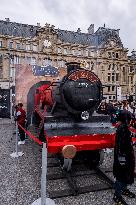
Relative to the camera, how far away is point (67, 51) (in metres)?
45.5

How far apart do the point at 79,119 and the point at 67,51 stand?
132ft

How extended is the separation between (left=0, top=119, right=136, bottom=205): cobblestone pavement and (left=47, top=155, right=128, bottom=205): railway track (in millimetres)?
165

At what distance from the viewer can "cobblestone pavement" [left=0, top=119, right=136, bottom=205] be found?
515 cm

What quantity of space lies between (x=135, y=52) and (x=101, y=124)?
51.6 m

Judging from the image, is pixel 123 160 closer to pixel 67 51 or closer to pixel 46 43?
pixel 46 43

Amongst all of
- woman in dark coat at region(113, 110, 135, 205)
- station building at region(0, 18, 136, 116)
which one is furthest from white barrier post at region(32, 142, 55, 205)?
station building at region(0, 18, 136, 116)

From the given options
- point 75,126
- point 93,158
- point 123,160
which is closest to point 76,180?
point 93,158

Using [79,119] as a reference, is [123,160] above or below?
below

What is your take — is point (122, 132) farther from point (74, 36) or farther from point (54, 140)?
point (74, 36)

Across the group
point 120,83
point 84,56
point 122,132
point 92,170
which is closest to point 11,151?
point 92,170

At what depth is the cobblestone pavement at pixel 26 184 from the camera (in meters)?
5.15

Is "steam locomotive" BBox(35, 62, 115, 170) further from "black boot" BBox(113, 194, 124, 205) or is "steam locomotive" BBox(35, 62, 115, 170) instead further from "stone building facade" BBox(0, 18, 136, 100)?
"stone building facade" BBox(0, 18, 136, 100)

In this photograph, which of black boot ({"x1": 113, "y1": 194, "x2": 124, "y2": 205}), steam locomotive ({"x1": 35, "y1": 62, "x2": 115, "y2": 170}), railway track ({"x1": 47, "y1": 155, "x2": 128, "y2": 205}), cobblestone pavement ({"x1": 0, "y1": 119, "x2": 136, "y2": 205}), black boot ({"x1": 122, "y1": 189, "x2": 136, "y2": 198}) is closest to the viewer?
black boot ({"x1": 113, "y1": 194, "x2": 124, "y2": 205})

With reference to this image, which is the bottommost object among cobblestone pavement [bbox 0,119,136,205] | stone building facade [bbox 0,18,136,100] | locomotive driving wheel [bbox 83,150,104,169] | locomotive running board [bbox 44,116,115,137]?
cobblestone pavement [bbox 0,119,136,205]
